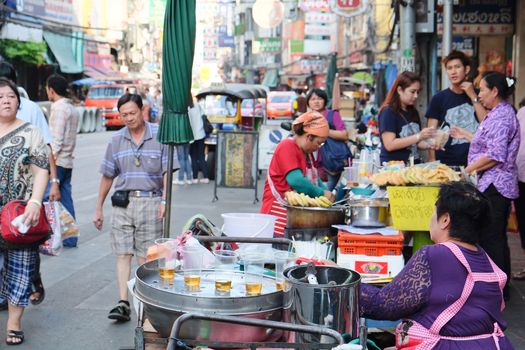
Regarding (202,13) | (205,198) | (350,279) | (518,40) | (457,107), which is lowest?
(205,198)

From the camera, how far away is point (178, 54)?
18.7 ft

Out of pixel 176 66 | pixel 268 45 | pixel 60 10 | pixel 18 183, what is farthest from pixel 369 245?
pixel 268 45

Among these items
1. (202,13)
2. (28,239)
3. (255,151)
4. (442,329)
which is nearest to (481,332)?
(442,329)

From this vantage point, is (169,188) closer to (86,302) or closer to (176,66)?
(176,66)

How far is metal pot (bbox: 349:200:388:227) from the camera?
5137mm

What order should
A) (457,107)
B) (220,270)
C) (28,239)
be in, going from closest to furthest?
1. (220,270)
2. (28,239)
3. (457,107)

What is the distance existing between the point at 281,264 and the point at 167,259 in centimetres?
57

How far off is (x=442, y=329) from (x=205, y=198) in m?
10.7

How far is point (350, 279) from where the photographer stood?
343 cm

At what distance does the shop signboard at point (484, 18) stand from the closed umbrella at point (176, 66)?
9134 millimetres

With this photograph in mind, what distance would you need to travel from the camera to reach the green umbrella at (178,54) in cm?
568

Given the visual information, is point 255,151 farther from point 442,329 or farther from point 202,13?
point 202,13

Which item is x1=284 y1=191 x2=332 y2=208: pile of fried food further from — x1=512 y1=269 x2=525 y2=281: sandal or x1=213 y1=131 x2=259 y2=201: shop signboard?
x1=213 y1=131 x2=259 y2=201: shop signboard

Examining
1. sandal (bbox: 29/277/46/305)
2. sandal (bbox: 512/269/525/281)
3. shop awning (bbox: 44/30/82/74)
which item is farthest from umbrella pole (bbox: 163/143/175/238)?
shop awning (bbox: 44/30/82/74)
